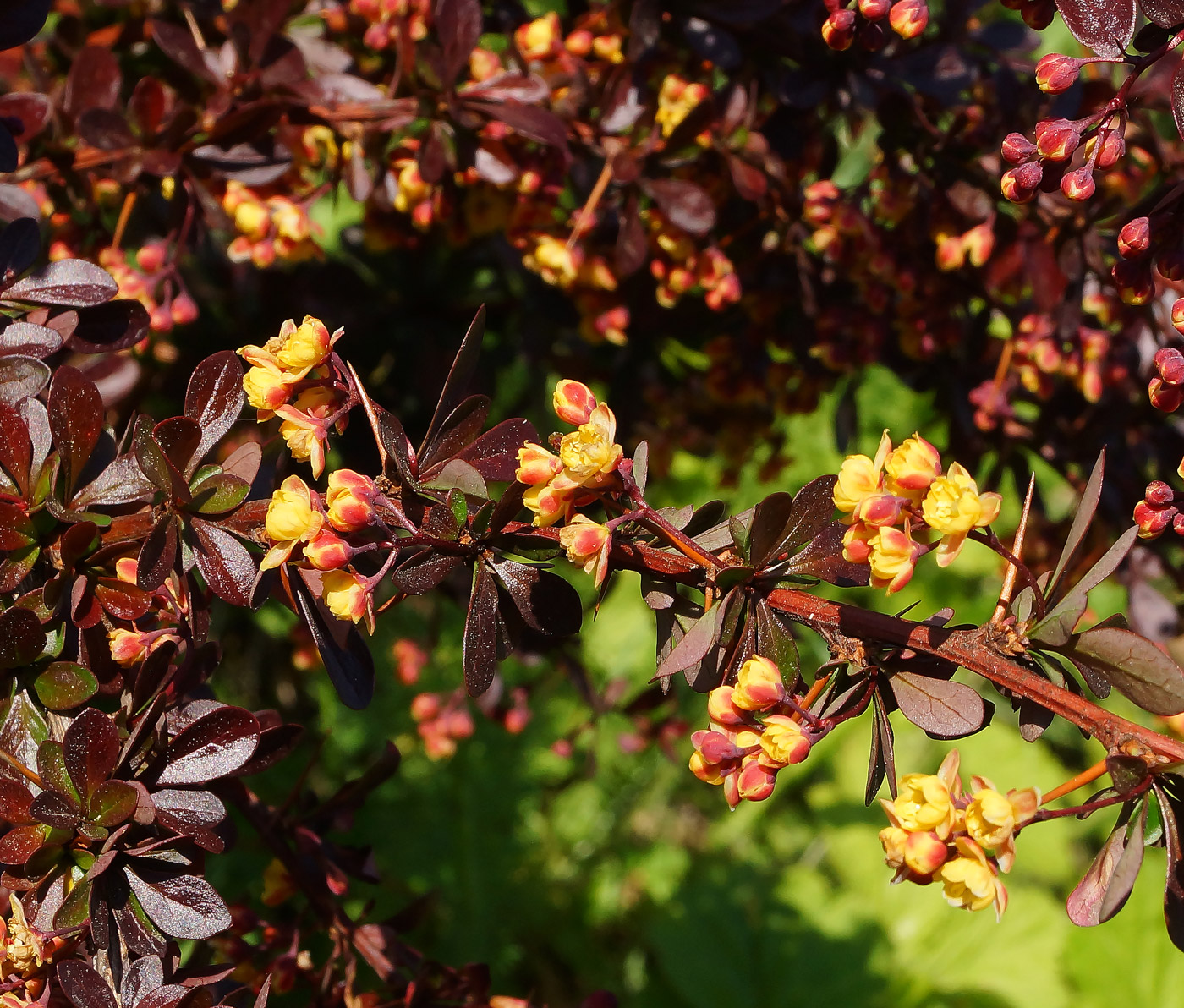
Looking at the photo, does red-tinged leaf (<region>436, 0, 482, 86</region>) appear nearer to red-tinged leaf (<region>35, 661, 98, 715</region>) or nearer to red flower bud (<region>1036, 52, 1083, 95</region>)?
red flower bud (<region>1036, 52, 1083, 95</region>)

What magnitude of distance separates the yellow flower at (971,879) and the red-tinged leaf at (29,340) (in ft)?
1.98

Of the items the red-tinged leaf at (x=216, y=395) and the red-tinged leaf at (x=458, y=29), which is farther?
the red-tinged leaf at (x=458, y=29)

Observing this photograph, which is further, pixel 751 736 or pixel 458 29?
pixel 458 29

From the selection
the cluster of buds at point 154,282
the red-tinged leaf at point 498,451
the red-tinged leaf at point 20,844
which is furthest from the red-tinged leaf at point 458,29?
the red-tinged leaf at point 20,844

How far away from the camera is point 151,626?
633 millimetres

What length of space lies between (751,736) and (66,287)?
0.54 m

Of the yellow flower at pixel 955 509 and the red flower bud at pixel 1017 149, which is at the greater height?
the red flower bud at pixel 1017 149

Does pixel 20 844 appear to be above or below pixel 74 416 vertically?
below

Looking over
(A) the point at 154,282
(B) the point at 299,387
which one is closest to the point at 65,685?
(B) the point at 299,387

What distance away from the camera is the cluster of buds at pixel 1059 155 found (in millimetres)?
562

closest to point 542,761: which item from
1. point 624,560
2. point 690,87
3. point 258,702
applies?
point 258,702

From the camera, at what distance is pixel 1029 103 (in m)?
0.90

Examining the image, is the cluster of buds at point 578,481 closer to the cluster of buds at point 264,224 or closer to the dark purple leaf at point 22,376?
the dark purple leaf at point 22,376

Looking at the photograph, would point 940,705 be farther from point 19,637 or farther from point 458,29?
point 458,29
